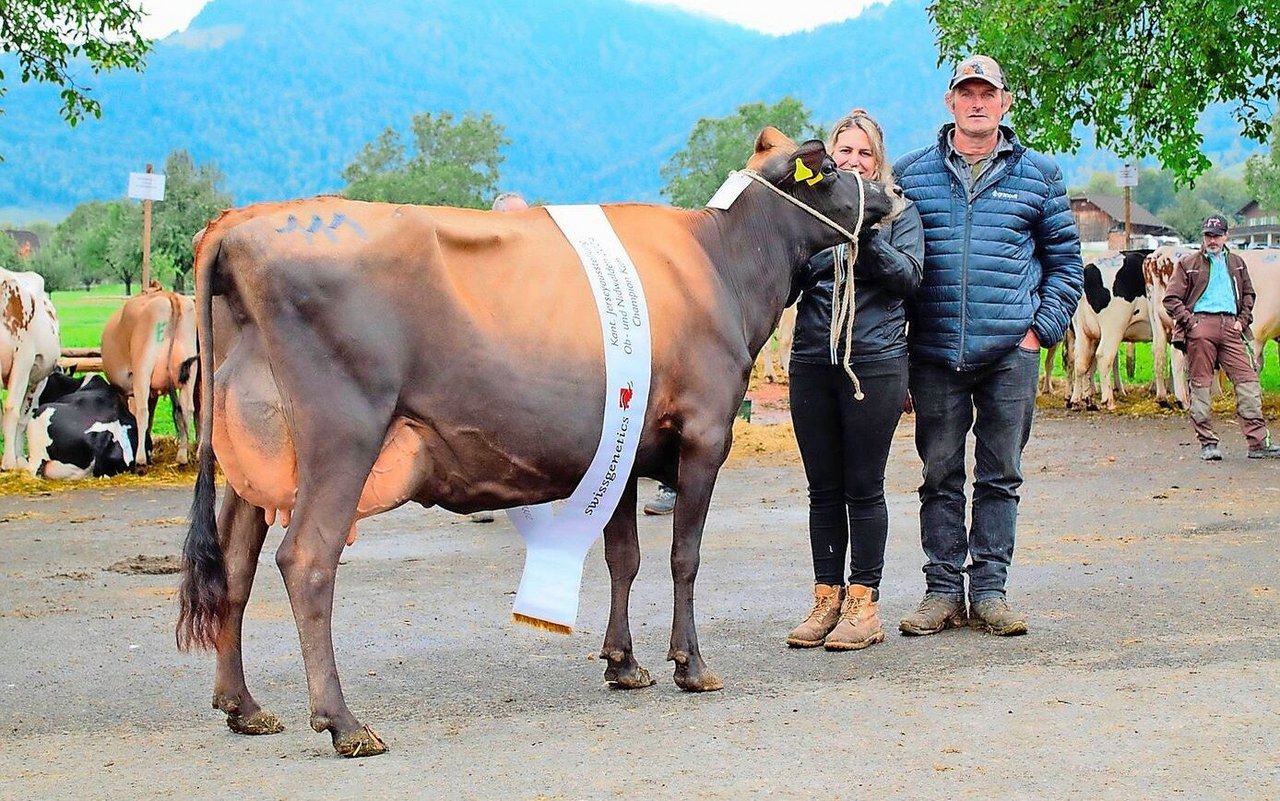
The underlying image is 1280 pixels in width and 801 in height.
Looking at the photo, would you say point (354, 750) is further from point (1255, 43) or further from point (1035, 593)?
point (1255, 43)

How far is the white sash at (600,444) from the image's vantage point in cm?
597

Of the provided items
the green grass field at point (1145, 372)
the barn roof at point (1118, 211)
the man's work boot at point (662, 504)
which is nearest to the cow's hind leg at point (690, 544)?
the man's work boot at point (662, 504)

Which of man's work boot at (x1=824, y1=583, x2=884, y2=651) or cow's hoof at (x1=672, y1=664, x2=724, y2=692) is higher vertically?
man's work boot at (x1=824, y1=583, x2=884, y2=651)

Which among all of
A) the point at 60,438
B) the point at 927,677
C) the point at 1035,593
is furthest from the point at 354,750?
the point at 60,438

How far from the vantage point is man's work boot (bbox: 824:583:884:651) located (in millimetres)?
6925

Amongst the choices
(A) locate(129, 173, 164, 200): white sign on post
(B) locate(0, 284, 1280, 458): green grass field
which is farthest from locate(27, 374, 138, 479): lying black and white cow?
(A) locate(129, 173, 164, 200): white sign on post

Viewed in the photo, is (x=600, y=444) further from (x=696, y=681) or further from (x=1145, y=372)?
(x=1145, y=372)

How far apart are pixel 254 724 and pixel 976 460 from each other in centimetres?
366

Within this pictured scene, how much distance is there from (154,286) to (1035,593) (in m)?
10.6

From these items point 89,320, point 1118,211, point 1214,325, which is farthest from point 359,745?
point 1118,211

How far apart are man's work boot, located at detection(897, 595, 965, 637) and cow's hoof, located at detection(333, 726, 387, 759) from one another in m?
2.96

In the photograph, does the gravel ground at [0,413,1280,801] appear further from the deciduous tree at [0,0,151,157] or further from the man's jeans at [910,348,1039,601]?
the deciduous tree at [0,0,151,157]

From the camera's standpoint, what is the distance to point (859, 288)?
696 centimetres

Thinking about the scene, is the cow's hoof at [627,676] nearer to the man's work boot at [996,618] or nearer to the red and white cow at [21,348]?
the man's work boot at [996,618]
